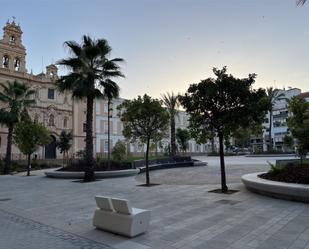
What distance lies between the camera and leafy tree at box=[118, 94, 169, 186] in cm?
1290

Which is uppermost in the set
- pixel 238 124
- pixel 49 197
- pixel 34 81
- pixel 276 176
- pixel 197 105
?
pixel 34 81

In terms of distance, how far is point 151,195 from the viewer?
10039mm

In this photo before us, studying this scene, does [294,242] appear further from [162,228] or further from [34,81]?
[34,81]

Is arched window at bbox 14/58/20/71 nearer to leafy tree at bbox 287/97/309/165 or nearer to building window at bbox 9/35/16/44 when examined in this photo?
building window at bbox 9/35/16/44

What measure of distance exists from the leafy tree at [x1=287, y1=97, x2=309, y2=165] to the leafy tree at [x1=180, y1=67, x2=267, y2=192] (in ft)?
6.73

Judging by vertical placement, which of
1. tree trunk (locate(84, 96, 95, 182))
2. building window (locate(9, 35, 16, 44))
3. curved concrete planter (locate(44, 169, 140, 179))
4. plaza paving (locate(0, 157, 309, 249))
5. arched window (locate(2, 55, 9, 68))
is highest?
building window (locate(9, 35, 16, 44))

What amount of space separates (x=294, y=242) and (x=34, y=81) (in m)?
43.6

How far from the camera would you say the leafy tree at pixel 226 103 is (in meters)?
9.71

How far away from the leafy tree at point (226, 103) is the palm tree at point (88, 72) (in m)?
7.66

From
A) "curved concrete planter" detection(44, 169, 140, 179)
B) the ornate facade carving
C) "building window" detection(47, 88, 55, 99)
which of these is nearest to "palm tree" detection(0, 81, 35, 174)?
the ornate facade carving

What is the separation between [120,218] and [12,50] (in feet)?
134

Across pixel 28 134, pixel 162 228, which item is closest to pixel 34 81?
pixel 28 134

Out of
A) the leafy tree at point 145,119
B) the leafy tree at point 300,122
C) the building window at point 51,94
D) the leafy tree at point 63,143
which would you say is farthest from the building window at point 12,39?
the leafy tree at point 300,122

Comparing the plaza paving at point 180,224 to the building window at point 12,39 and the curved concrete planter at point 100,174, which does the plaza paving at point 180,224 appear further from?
the building window at point 12,39
